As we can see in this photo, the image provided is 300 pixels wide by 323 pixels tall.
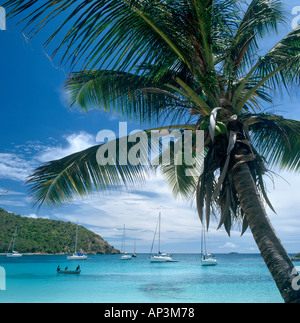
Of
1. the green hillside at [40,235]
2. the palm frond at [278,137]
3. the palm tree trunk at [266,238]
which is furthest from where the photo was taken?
the green hillside at [40,235]

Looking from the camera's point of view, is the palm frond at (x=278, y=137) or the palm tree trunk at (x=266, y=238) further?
the palm frond at (x=278, y=137)

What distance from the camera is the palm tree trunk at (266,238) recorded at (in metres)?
2.73

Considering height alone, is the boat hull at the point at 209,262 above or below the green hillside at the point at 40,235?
below

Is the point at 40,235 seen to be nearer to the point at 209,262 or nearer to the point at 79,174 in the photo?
the point at 209,262

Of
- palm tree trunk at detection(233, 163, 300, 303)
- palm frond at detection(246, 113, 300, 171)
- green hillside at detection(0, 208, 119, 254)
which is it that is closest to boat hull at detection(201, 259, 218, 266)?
green hillside at detection(0, 208, 119, 254)

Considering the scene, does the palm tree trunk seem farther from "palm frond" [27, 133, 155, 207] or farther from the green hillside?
the green hillside

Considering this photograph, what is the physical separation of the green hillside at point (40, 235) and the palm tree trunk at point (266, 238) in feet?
169

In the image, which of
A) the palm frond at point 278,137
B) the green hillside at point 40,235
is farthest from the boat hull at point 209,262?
the palm frond at point 278,137

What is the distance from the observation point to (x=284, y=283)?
2.73m

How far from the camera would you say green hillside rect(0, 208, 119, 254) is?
5553cm

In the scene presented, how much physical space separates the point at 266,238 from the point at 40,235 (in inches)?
3022

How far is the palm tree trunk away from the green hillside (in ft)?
169

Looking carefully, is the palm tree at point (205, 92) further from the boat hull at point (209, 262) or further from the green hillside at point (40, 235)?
the boat hull at point (209, 262)
